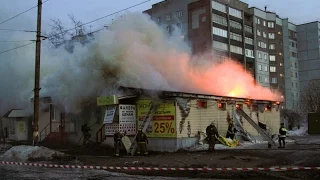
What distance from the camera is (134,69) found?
75.3ft

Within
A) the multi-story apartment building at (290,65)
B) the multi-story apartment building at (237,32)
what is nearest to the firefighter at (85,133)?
the multi-story apartment building at (237,32)

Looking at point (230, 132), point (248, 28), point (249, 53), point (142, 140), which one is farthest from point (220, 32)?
point (142, 140)

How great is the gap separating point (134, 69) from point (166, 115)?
4.32 metres

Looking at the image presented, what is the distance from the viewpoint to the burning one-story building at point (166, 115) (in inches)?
784

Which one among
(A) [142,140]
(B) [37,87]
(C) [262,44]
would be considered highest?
(C) [262,44]

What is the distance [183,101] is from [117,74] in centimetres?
526

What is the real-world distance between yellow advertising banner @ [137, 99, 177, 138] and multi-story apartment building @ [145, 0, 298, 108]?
3442cm

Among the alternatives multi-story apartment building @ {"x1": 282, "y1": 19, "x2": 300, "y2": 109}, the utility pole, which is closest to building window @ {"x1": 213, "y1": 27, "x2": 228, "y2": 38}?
multi-story apartment building @ {"x1": 282, "y1": 19, "x2": 300, "y2": 109}

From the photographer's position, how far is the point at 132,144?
1945cm

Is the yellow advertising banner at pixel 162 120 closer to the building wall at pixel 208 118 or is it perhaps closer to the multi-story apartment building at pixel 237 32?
the building wall at pixel 208 118

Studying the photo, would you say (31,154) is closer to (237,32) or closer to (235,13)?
(237,32)

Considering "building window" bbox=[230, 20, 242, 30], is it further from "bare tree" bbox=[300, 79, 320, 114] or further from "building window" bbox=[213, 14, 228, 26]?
"bare tree" bbox=[300, 79, 320, 114]

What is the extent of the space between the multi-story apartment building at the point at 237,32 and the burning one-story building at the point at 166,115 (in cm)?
3301

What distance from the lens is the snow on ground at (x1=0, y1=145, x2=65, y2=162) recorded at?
18.2m
